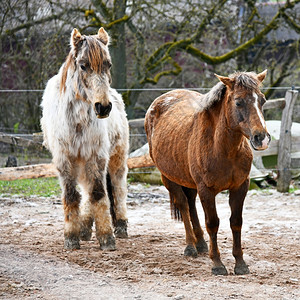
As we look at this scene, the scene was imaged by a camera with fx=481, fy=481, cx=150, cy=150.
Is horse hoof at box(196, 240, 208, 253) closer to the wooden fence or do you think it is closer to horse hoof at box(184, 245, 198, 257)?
horse hoof at box(184, 245, 198, 257)

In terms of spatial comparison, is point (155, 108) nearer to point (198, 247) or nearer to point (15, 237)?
point (198, 247)

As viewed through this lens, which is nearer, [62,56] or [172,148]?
[172,148]

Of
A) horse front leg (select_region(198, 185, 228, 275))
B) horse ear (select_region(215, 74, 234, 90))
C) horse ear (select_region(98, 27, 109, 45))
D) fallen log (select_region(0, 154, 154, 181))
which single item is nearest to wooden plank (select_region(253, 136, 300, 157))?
fallen log (select_region(0, 154, 154, 181))

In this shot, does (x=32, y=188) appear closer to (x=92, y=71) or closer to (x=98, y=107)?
(x=92, y=71)

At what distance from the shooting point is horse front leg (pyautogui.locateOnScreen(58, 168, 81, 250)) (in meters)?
4.91

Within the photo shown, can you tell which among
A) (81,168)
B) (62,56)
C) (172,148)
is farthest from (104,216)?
(62,56)

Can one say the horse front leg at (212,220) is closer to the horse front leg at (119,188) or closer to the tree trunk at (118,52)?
the horse front leg at (119,188)

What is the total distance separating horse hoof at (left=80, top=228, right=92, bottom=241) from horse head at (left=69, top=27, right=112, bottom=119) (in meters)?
1.52

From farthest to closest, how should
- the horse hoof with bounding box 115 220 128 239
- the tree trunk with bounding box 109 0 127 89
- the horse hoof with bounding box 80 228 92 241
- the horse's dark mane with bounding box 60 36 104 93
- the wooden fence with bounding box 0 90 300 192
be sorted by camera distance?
1. the tree trunk with bounding box 109 0 127 89
2. the wooden fence with bounding box 0 90 300 192
3. the horse hoof with bounding box 115 220 128 239
4. the horse hoof with bounding box 80 228 92 241
5. the horse's dark mane with bounding box 60 36 104 93

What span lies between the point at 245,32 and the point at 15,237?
935 cm

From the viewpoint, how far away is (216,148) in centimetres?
402

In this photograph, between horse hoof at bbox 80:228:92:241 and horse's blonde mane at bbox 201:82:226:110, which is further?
horse hoof at bbox 80:228:92:241

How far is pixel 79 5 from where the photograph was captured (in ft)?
39.2

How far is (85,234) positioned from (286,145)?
467cm
